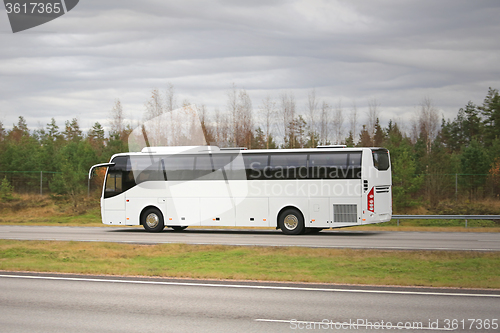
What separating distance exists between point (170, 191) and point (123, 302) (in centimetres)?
1542

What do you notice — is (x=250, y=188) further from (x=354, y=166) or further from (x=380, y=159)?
(x=380, y=159)

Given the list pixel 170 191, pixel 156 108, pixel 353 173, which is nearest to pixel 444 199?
pixel 353 173

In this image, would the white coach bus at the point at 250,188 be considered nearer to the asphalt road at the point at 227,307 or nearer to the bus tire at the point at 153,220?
the bus tire at the point at 153,220

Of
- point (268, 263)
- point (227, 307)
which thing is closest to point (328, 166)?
point (268, 263)

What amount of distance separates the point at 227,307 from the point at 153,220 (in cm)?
1674

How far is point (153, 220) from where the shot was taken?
80.8 ft

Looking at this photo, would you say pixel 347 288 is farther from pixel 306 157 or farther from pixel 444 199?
pixel 444 199

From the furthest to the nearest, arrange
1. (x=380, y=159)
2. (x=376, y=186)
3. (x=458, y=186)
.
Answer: (x=458, y=186) < (x=380, y=159) < (x=376, y=186)

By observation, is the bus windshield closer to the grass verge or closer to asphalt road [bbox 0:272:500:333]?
the grass verge

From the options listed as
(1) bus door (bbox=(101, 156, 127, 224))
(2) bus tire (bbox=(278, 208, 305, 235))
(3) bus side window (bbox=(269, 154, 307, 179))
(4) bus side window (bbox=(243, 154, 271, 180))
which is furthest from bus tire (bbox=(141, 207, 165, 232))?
(3) bus side window (bbox=(269, 154, 307, 179))

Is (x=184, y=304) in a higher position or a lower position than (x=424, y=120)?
lower

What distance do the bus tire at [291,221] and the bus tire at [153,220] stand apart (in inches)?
242

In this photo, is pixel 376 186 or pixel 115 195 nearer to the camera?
pixel 376 186

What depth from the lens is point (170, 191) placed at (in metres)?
24.2
